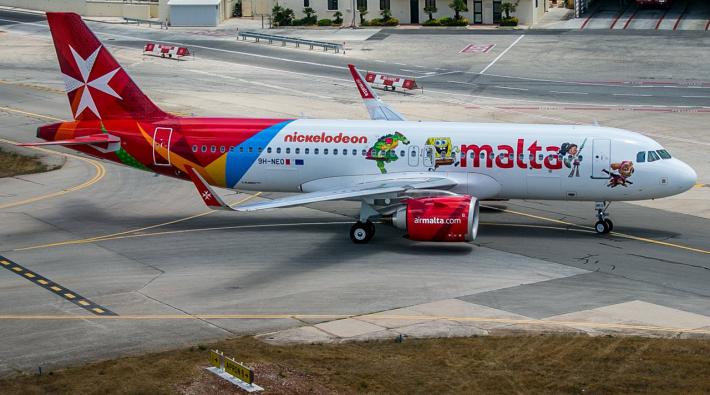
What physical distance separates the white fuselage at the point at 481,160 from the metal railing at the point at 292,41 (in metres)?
56.0

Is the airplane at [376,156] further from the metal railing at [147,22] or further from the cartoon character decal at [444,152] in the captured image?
the metal railing at [147,22]

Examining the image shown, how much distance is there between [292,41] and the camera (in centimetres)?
11350

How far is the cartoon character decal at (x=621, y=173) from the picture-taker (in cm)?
5088

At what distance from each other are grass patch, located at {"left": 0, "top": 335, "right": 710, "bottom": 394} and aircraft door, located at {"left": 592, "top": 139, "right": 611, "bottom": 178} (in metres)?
13.9

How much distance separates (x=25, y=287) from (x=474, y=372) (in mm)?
19153

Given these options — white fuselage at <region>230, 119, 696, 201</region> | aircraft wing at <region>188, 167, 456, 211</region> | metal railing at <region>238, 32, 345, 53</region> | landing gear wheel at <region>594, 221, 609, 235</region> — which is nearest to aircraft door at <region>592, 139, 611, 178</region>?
white fuselage at <region>230, 119, 696, 201</region>

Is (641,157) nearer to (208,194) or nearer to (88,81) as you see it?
(208,194)

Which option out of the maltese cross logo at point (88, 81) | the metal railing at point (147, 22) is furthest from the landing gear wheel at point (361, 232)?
the metal railing at point (147, 22)

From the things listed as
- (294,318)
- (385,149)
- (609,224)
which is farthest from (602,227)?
(294,318)

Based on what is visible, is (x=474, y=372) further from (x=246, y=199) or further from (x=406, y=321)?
(x=246, y=199)

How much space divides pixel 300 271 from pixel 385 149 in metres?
8.45

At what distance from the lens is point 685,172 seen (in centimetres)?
5125

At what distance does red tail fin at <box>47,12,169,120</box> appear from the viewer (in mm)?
55562

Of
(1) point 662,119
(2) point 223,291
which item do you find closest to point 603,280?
(2) point 223,291
